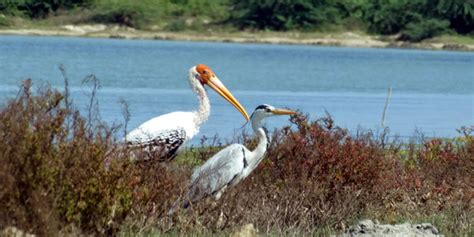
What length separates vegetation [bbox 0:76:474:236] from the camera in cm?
880

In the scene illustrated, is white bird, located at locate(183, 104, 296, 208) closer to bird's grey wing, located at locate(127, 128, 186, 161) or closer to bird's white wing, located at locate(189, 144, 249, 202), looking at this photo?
bird's white wing, located at locate(189, 144, 249, 202)

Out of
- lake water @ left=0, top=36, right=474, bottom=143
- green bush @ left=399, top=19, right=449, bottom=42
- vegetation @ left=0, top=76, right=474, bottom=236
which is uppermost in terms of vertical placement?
vegetation @ left=0, top=76, right=474, bottom=236

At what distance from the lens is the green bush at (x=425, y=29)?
82062mm

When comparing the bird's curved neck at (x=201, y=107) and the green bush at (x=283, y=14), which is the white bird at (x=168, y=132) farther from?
the green bush at (x=283, y=14)

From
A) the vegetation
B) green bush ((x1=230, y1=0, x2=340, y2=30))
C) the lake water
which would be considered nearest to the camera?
the vegetation

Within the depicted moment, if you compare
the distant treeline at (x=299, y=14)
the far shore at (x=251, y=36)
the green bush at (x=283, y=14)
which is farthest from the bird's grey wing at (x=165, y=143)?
the green bush at (x=283, y=14)

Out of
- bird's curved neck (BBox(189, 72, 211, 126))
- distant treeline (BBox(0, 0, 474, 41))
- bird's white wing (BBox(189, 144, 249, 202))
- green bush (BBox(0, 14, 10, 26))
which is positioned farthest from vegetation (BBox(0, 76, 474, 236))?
distant treeline (BBox(0, 0, 474, 41))

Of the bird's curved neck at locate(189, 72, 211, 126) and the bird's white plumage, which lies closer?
the bird's white plumage

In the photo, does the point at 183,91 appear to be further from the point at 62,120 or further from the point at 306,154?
the point at 62,120

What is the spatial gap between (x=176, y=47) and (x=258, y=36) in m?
Answer: 9.63

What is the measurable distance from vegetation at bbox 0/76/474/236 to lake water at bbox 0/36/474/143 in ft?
20.8

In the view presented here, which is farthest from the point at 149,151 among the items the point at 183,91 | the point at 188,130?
the point at 183,91

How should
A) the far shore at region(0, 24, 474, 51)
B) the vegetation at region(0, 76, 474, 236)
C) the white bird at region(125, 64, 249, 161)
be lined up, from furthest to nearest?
1. the far shore at region(0, 24, 474, 51)
2. the white bird at region(125, 64, 249, 161)
3. the vegetation at region(0, 76, 474, 236)

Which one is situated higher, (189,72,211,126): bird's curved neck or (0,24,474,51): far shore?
(189,72,211,126): bird's curved neck
